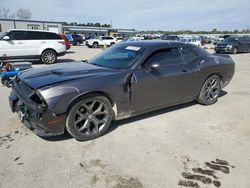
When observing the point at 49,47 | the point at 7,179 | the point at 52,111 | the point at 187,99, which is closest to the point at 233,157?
the point at 187,99

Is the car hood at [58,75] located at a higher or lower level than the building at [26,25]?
lower

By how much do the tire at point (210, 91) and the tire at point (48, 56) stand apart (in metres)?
8.83

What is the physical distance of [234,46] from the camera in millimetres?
19594

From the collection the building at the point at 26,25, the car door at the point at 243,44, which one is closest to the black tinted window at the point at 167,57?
the car door at the point at 243,44

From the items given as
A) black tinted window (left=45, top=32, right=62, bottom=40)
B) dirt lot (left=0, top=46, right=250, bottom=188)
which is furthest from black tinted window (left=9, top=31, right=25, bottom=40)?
dirt lot (left=0, top=46, right=250, bottom=188)

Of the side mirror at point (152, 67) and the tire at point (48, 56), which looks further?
the tire at point (48, 56)

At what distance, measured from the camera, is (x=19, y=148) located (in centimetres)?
315

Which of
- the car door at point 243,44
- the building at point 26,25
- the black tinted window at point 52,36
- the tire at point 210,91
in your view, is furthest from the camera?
the building at point 26,25

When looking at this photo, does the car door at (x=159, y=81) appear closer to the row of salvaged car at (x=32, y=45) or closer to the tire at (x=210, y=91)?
the tire at (x=210, y=91)

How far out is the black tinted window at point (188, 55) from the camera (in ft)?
14.9

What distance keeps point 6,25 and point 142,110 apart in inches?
1889

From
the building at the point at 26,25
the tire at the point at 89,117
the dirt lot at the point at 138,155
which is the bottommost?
the dirt lot at the point at 138,155

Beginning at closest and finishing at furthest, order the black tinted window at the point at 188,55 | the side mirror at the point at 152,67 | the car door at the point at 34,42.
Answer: the side mirror at the point at 152,67
the black tinted window at the point at 188,55
the car door at the point at 34,42

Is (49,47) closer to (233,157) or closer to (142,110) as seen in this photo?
(142,110)
